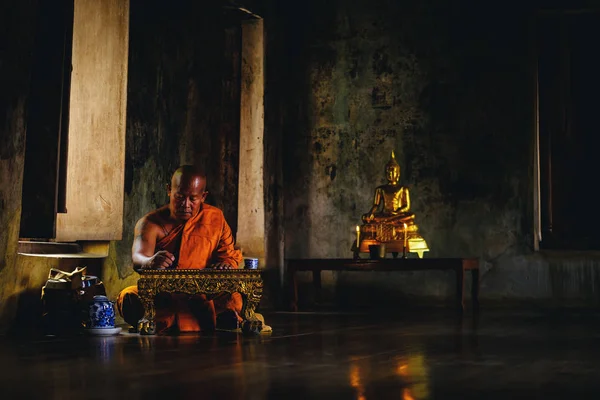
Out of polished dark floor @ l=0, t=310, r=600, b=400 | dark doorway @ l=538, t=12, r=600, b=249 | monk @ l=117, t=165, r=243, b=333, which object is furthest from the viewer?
dark doorway @ l=538, t=12, r=600, b=249

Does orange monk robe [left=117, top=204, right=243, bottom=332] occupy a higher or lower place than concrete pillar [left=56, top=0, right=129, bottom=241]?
lower

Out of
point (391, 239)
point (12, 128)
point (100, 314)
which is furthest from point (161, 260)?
point (391, 239)

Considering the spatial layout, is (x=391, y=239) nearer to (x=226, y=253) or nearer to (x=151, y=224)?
(x=226, y=253)

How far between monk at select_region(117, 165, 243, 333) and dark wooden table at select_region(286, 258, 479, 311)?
291 cm

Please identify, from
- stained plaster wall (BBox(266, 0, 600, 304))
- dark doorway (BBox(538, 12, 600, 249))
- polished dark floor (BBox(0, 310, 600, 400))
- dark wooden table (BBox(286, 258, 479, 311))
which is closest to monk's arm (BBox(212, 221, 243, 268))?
polished dark floor (BBox(0, 310, 600, 400))

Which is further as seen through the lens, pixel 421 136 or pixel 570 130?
pixel 421 136

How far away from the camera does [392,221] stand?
8.73 m

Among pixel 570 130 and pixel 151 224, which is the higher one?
pixel 570 130

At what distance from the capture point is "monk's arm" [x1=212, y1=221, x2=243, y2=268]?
5.57 m

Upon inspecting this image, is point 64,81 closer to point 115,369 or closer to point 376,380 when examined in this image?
point 115,369

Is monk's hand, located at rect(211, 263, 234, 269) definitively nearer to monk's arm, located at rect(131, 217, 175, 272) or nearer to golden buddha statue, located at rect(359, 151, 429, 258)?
monk's arm, located at rect(131, 217, 175, 272)

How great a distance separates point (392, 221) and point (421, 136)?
1055mm

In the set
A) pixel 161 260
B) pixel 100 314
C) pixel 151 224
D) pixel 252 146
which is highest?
pixel 252 146

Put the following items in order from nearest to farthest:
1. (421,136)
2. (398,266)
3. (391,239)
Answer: (398,266) < (391,239) < (421,136)
